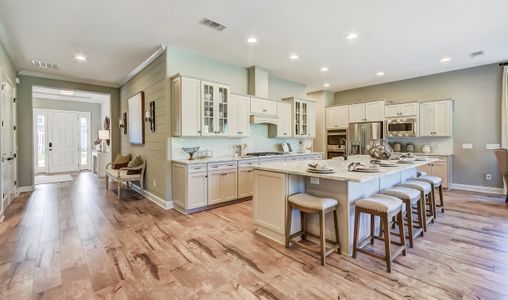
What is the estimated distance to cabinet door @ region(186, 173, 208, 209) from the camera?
3984mm

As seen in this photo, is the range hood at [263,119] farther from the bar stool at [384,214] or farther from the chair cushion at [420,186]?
the bar stool at [384,214]

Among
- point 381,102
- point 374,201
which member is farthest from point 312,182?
point 381,102

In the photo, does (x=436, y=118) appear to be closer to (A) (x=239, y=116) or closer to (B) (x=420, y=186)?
(B) (x=420, y=186)

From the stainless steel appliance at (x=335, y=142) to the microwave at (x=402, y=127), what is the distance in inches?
46.5

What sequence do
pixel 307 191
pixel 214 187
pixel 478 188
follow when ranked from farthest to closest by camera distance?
1. pixel 478 188
2. pixel 214 187
3. pixel 307 191

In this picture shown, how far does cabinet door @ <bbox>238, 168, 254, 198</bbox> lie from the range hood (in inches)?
45.5

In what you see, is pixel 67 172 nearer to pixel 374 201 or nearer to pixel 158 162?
pixel 158 162

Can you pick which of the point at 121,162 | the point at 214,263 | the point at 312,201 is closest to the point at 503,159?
the point at 312,201

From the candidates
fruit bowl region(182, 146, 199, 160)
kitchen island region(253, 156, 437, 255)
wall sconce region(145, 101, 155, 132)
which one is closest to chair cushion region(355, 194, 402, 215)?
kitchen island region(253, 156, 437, 255)

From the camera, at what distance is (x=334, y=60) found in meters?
5.13

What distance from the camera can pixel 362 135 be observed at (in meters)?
6.82

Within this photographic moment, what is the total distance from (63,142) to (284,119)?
831 cm

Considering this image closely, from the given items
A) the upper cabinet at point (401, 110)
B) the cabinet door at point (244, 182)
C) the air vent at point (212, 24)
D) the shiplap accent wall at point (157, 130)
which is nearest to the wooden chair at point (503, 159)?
the upper cabinet at point (401, 110)

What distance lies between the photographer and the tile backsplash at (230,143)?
4453mm
